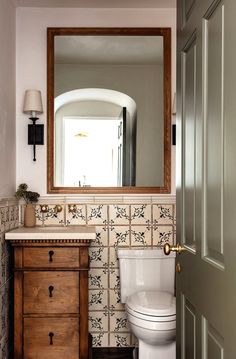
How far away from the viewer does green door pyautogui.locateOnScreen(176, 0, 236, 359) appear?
3.46 feet

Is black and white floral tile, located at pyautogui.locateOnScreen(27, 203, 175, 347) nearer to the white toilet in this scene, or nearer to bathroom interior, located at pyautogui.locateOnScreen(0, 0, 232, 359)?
bathroom interior, located at pyautogui.locateOnScreen(0, 0, 232, 359)

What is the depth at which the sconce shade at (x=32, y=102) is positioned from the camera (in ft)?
9.90

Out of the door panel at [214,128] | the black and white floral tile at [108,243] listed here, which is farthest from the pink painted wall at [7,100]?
the door panel at [214,128]

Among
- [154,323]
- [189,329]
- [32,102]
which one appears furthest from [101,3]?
[189,329]

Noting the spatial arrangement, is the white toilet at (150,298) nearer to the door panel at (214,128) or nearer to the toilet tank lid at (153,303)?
the toilet tank lid at (153,303)

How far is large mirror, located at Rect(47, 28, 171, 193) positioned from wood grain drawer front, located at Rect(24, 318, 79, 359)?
0.92m

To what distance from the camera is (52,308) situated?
267cm

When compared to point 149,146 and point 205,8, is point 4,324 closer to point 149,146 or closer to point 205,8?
point 149,146

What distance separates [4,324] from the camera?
9.07 ft

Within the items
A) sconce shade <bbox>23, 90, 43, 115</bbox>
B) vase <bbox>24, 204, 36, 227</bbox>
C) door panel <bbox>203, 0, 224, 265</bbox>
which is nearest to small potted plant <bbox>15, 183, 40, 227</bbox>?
vase <bbox>24, 204, 36, 227</bbox>

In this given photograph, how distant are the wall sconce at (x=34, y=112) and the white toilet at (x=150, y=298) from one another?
981 millimetres

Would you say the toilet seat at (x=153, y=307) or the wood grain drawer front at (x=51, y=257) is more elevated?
the wood grain drawer front at (x=51, y=257)

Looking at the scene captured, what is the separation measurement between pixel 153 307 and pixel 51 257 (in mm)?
682

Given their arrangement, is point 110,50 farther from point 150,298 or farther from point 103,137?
point 150,298
